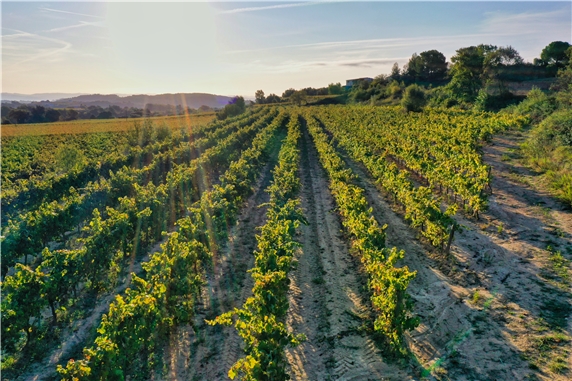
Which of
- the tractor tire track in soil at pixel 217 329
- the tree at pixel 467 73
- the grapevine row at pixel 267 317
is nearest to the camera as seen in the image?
the grapevine row at pixel 267 317

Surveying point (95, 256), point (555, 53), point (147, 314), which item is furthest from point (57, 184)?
point (555, 53)

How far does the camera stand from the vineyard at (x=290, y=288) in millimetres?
8406

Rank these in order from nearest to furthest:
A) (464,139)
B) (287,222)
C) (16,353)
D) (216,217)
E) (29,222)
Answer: (16,353)
(287,222)
(29,222)
(216,217)
(464,139)

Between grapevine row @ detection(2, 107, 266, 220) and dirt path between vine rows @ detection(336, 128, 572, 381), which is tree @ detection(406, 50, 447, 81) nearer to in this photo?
grapevine row @ detection(2, 107, 266, 220)

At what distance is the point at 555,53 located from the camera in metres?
79.4

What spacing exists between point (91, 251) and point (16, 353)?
332cm

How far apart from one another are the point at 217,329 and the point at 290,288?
287 cm

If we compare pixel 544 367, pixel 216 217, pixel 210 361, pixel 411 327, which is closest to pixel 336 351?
pixel 411 327

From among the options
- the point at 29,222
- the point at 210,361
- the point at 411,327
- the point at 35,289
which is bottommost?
the point at 210,361

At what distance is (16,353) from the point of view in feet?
30.5

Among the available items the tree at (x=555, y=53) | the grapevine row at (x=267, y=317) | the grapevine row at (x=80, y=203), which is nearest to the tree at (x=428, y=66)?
the tree at (x=555, y=53)

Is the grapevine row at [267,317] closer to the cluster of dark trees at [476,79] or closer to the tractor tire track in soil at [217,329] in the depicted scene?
the tractor tire track in soil at [217,329]

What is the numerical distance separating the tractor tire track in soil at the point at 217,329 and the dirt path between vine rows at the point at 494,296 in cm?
486

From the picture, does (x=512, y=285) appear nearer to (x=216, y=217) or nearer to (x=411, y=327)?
(x=411, y=327)
